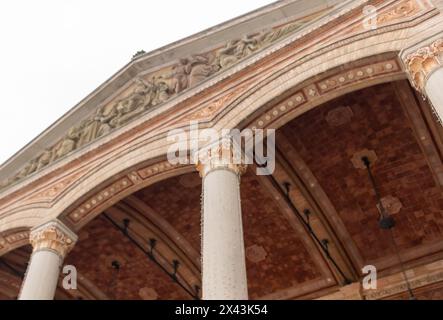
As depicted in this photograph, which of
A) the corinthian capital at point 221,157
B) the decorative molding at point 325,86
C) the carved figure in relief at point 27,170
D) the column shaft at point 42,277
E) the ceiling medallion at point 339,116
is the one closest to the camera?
the decorative molding at point 325,86

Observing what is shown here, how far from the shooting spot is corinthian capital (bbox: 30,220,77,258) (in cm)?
827

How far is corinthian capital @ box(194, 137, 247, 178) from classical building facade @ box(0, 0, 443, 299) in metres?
0.02

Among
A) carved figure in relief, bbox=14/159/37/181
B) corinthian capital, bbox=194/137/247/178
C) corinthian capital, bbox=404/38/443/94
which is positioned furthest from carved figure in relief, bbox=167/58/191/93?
corinthian capital, bbox=404/38/443/94

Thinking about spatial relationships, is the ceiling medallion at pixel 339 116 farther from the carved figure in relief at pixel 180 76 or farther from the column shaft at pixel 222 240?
the column shaft at pixel 222 240

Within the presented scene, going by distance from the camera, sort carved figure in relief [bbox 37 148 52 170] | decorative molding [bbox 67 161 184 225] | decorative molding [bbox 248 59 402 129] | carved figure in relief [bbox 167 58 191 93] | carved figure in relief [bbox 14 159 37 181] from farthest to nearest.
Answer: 1. carved figure in relief [bbox 14 159 37 181]
2. carved figure in relief [bbox 37 148 52 170]
3. carved figure in relief [bbox 167 58 191 93]
4. decorative molding [bbox 67 161 184 225]
5. decorative molding [bbox 248 59 402 129]

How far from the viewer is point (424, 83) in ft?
19.1

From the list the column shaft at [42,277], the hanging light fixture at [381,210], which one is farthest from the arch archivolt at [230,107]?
the hanging light fixture at [381,210]

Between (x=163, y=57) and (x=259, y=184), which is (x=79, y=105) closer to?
(x=163, y=57)

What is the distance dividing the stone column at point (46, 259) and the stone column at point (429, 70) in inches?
222

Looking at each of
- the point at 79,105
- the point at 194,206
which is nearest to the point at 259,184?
the point at 194,206

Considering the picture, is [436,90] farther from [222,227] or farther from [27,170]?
[27,170]

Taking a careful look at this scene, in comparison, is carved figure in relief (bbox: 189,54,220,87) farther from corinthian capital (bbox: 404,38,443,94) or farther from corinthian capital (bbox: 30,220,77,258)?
corinthian capital (bbox: 404,38,443,94)

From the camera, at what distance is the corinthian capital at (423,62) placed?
5.81 metres

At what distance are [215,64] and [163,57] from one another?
1.34 metres
